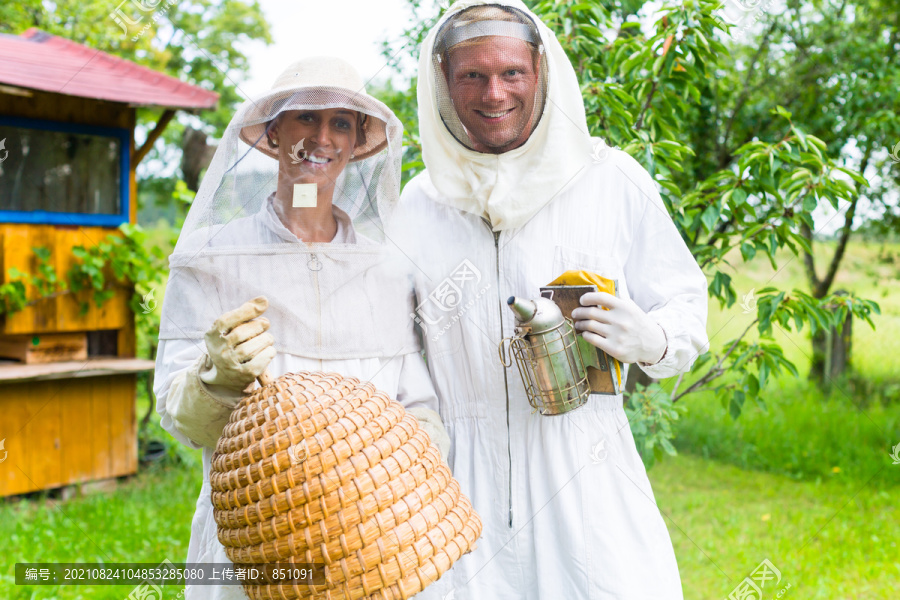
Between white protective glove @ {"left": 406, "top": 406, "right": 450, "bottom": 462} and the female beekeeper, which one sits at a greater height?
the female beekeeper

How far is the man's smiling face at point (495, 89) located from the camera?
1.87 m

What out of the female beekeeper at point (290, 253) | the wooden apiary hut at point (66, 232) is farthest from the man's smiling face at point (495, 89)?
the wooden apiary hut at point (66, 232)

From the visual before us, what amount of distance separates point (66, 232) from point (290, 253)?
452 centimetres

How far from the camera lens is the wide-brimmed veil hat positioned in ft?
5.73

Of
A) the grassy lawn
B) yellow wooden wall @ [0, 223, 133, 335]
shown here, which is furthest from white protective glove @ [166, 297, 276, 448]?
yellow wooden wall @ [0, 223, 133, 335]

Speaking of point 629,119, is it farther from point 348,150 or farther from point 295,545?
point 295,545

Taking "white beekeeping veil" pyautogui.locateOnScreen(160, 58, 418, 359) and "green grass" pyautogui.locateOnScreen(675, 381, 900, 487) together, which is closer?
"white beekeeping veil" pyautogui.locateOnScreen(160, 58, 418, 359)

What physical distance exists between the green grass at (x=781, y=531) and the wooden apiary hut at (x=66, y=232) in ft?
14.6

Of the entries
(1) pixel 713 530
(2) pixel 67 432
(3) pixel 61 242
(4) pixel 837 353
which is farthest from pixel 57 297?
(4) pixel 837 353

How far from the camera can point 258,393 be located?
1486 mm

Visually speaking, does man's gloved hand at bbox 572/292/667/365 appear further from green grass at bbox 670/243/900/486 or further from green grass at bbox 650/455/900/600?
green grass at bbox 670/243/900/486

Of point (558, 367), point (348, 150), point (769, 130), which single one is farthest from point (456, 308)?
point (769, 130)

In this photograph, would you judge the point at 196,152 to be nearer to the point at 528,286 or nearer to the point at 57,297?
the point at 57,297

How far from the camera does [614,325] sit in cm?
171
